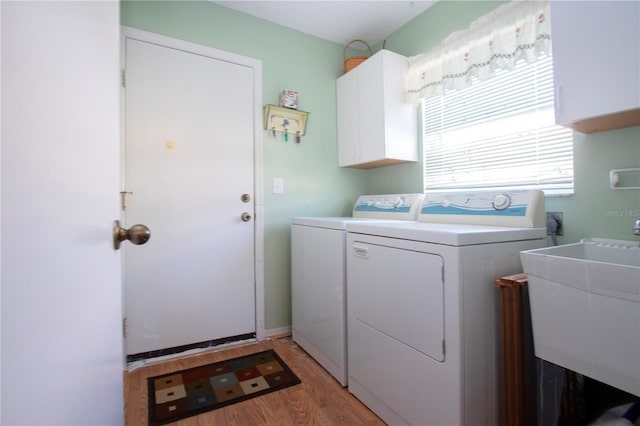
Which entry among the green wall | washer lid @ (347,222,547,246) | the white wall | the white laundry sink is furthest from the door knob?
the green wall

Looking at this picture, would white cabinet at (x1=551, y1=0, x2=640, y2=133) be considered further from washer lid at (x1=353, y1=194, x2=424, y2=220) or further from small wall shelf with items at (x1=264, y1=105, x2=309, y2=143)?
small wall shelf with items at (x1=264, y1=105, x2=309, y2=143)

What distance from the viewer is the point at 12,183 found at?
284 millimetres

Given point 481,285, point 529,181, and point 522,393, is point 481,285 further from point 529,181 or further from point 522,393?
point 529,181

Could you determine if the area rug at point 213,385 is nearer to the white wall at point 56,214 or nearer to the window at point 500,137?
the white wall at point 56,214

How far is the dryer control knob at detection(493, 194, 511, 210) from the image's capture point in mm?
1522

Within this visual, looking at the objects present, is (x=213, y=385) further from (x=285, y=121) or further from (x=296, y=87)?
(x=296, y=87)

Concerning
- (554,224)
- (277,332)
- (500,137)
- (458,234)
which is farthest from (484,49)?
(277,332)

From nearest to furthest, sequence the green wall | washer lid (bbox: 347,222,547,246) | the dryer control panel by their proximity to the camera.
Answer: washer lid (bbox: 347,222,547,246), the dryer control panel, the green wall

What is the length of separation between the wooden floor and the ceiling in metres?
2.54

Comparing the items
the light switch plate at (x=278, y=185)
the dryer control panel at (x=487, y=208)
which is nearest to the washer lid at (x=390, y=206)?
the dryer control panel at (x=487, y=208)

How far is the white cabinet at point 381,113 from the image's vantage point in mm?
2229

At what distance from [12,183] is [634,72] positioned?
164 cm

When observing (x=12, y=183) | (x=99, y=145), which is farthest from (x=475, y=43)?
(x=12, y=183)

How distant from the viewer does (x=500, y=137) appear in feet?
6.14
